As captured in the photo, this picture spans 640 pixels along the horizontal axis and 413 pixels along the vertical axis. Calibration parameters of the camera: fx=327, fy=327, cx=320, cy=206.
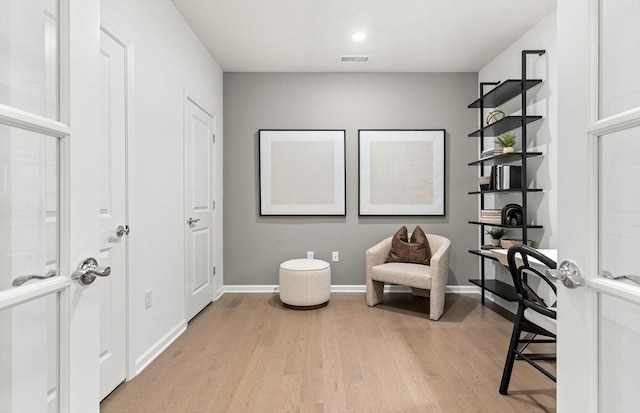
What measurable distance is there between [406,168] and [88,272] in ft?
11.7

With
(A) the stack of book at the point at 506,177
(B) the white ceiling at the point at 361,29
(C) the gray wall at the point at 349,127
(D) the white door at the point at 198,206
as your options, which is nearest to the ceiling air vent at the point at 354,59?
(B) the white ceiling at the point at 361,29

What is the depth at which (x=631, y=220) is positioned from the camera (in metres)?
0.67

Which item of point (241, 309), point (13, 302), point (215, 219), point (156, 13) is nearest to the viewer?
point (13, 302)

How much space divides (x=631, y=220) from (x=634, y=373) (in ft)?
1.00

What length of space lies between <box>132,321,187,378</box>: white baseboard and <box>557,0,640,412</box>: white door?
2.28 m

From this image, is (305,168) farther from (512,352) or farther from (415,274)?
(512,352)

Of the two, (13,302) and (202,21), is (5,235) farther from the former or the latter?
(202,21)

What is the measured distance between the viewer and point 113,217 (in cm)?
190

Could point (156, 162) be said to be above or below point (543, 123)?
below

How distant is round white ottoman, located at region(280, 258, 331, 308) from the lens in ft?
10.9

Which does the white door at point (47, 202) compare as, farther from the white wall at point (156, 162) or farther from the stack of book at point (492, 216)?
the stack of book at point (492, 216)

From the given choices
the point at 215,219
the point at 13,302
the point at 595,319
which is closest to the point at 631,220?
the point at 595,319

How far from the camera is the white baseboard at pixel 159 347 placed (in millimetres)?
2145

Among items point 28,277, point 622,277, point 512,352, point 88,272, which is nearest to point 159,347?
point 88,272
